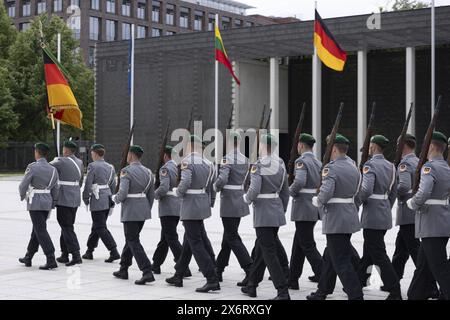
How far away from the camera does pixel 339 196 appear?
7680mm

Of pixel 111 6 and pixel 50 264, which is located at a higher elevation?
pixel 111 6

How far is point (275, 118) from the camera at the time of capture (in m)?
39.2

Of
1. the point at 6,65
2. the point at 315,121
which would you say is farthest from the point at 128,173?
the point at 6,65

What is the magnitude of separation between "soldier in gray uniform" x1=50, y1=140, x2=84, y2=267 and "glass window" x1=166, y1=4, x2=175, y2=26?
2628 inches

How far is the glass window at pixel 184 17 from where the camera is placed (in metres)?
77.8

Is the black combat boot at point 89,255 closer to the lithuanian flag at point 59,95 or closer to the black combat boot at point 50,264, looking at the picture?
the black combat boot at point 50,264

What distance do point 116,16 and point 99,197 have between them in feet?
203

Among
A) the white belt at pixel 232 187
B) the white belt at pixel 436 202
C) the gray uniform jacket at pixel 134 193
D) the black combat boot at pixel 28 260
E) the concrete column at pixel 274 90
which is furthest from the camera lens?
the concrete column at pixel 274 90

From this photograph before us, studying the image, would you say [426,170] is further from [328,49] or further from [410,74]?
[410,74]

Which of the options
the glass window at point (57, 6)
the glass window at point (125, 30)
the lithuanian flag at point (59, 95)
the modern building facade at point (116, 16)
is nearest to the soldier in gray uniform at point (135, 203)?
the lithuanian flag at point (59, 95)

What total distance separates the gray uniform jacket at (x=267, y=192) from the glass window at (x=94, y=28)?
6290cm

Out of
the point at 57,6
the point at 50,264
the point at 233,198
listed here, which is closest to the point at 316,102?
the point at 50,264

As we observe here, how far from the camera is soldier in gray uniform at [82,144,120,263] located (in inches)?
434

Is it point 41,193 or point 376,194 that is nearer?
point 376,194
